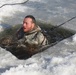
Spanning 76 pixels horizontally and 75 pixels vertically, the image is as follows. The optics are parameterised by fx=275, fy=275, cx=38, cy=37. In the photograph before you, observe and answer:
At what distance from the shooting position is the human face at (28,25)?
5262 mm

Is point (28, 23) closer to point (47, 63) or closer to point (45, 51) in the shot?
point (45, 51)

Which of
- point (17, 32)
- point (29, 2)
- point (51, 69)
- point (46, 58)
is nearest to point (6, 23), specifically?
point (17, 32)

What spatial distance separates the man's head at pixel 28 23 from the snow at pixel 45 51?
64cm

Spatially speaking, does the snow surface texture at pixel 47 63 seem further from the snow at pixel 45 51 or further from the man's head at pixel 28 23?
the man's head at pixel 28 23

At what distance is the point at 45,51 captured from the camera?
15.9 ft

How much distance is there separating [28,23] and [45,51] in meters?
0.75

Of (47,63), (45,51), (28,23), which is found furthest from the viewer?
(28,23)

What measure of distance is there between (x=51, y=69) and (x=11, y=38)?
6.66ft

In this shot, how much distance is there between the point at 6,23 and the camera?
249 inches

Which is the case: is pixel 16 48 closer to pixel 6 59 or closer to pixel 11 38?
pixel 11 38

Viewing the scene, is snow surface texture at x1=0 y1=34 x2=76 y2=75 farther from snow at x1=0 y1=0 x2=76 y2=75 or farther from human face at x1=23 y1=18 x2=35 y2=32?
human face at x1=23 y1=18 x2=35 y2=32

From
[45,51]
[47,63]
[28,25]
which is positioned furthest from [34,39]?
[47,63]

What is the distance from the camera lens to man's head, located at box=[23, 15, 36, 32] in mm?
5266

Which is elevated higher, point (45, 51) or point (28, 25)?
point (28, 25)
